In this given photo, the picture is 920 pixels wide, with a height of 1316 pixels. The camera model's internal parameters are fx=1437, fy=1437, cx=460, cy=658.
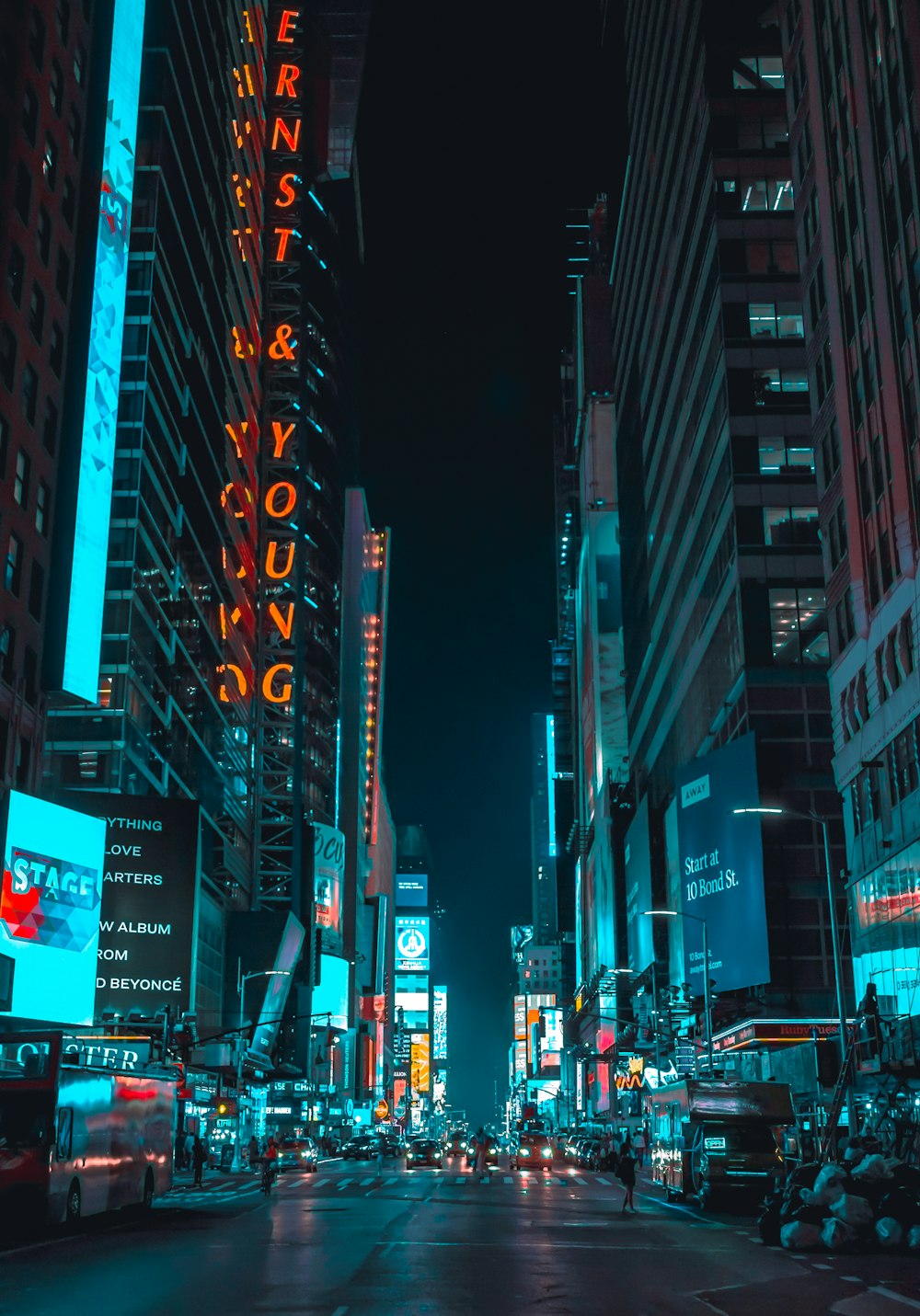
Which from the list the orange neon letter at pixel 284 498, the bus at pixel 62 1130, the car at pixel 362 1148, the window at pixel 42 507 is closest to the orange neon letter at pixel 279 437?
the orange neon letter at pixel 284 498

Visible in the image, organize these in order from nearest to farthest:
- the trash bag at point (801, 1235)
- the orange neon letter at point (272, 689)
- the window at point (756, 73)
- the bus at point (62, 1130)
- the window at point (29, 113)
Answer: the trash bag at point (801, 1235)
the bus at point (62, 1130)
the window at point (29, 113)
the window at point (756, 73)
the orange neon letter at point (272, 689)

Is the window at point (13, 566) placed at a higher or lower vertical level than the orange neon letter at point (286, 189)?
lower

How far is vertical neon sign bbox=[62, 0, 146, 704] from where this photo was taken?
59781mm

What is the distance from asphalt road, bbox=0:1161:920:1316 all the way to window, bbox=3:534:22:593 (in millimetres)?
26876

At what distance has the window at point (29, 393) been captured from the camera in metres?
57.3

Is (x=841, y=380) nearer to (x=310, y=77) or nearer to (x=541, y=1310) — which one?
(x=541, y=1310)

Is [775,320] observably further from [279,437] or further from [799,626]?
[279,437]

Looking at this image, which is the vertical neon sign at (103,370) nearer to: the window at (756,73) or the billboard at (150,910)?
the billboard at (150,910)

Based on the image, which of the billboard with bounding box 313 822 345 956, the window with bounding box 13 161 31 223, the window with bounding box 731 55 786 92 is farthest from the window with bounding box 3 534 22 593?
the billboard with bounding box 313 822 345 956

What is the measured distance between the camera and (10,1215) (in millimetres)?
26203

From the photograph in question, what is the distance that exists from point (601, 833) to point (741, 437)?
76.8 metres

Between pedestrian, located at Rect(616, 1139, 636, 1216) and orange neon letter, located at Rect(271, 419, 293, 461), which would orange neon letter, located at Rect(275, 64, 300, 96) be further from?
pedestrian, located at Rect(616, 1139, 636, 1216)

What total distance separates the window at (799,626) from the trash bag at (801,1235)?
5535 centimetres

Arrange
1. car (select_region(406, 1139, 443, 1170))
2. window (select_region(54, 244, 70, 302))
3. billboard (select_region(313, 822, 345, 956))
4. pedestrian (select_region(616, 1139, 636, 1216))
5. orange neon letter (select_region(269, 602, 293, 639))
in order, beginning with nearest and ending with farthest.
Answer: pedestrian (select_region(616, 1139, 636, 1216))
window (select_region(54, 244, 70, 302))
car (select_region(406, 1139, 443, 1170))
orange neon letter (select_region(269, 602, 293, 639))
billboard (select_region(313, 822, 345, 956))
